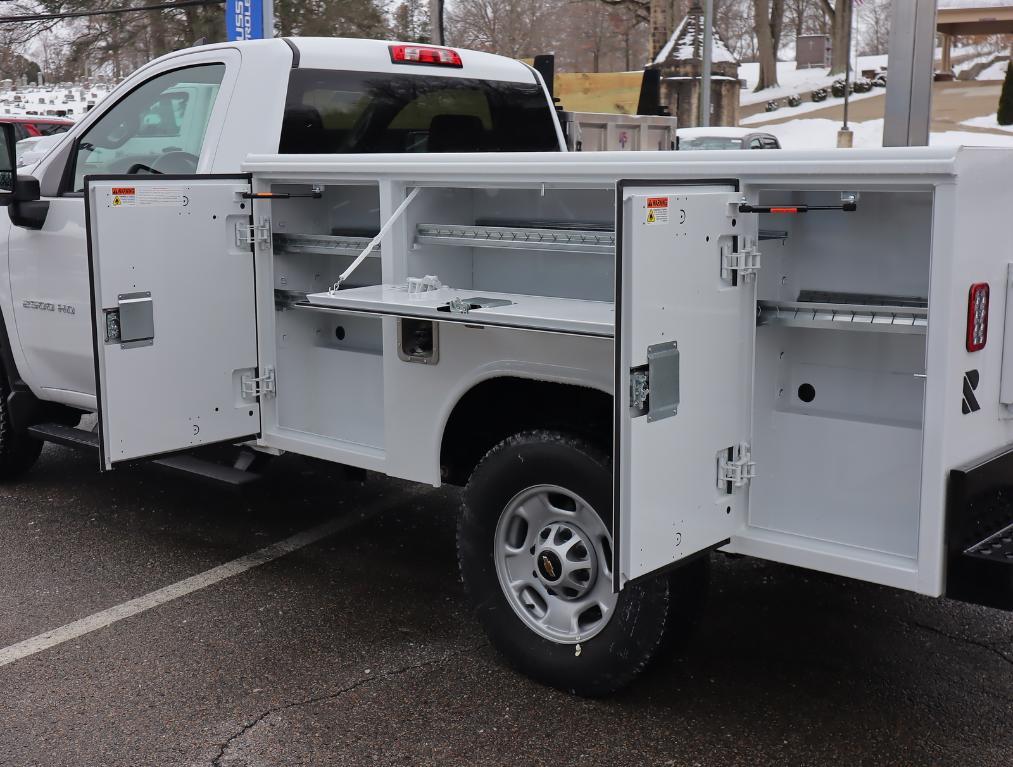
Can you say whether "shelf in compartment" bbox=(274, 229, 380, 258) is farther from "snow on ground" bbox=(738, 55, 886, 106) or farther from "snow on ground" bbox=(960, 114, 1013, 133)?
"snow on ground" bbox=(738, 55, 886, 106)

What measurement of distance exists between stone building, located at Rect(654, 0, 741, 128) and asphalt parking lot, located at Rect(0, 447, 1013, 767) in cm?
3560

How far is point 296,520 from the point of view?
5949 millimetres

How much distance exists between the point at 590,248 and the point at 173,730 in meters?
2.08

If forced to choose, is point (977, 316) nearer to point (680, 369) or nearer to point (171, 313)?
point (680, 369)

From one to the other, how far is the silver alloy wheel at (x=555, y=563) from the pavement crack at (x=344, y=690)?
0.43 meters

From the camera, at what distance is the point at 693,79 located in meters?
40.5

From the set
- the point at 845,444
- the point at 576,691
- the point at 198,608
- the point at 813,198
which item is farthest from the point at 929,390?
the point at 198,608

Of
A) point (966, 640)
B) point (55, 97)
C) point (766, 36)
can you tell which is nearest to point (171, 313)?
point (966, 640)

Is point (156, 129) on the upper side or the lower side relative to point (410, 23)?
lower

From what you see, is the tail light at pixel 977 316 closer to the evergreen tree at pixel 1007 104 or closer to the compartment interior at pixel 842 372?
the compartment interior at pixel 842 372

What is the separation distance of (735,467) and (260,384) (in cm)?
226

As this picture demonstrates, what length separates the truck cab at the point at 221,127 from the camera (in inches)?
201

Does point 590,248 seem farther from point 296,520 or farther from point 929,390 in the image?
point 296,520

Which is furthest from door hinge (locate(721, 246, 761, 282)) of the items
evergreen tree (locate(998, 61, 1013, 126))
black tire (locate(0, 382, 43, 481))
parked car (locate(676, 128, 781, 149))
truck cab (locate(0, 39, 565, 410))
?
evergreen tree (locate(998, 61, 1013, 126))
